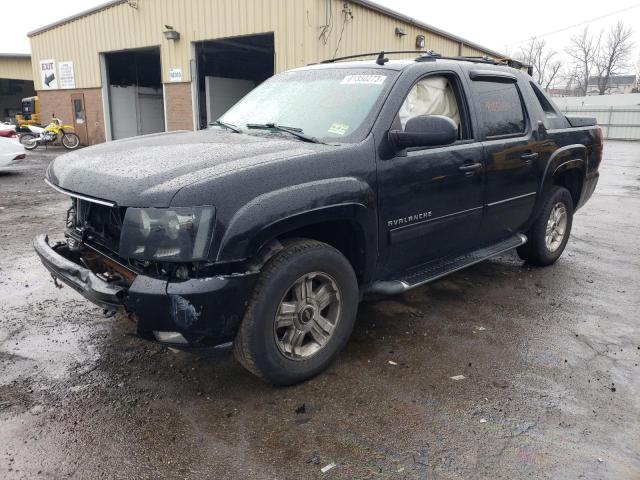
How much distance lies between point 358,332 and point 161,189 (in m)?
1.93

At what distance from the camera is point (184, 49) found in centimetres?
1603

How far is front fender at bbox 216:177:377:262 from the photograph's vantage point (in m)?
2.53

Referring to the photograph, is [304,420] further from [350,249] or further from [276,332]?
[350,249]

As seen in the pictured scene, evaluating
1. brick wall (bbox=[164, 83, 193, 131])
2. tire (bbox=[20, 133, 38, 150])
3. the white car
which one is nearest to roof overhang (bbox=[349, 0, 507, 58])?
brick wall (bbox=[164, 83, 193, 131])

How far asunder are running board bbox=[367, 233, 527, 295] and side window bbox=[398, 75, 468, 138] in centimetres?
99

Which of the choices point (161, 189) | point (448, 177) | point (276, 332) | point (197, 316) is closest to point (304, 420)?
point (276, 332)

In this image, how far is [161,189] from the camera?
98.3 inches

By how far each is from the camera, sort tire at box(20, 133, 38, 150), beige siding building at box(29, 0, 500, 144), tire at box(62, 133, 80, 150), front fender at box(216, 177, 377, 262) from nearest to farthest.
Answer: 1. front fender at box(216, 177, 377, 262)
2. beige siding building at box(29, 0, 500, 144)
3. tire at box(20, 133, 38, 150)
4. tire at box(62, 133, 80, 150)

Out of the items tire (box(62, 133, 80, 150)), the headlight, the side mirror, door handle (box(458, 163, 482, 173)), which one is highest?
the side mirror

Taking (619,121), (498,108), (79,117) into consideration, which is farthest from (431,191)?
(619,121)

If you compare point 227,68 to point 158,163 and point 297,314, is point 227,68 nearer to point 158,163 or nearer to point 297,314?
point 158,163

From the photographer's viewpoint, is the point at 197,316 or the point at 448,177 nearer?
the point at 197,316

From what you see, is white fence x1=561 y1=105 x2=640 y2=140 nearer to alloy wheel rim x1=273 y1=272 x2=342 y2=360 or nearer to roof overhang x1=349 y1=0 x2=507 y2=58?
roof overhang x1=349 y1=0 x2=507 y2=58

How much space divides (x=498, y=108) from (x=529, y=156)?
1.73 ft
